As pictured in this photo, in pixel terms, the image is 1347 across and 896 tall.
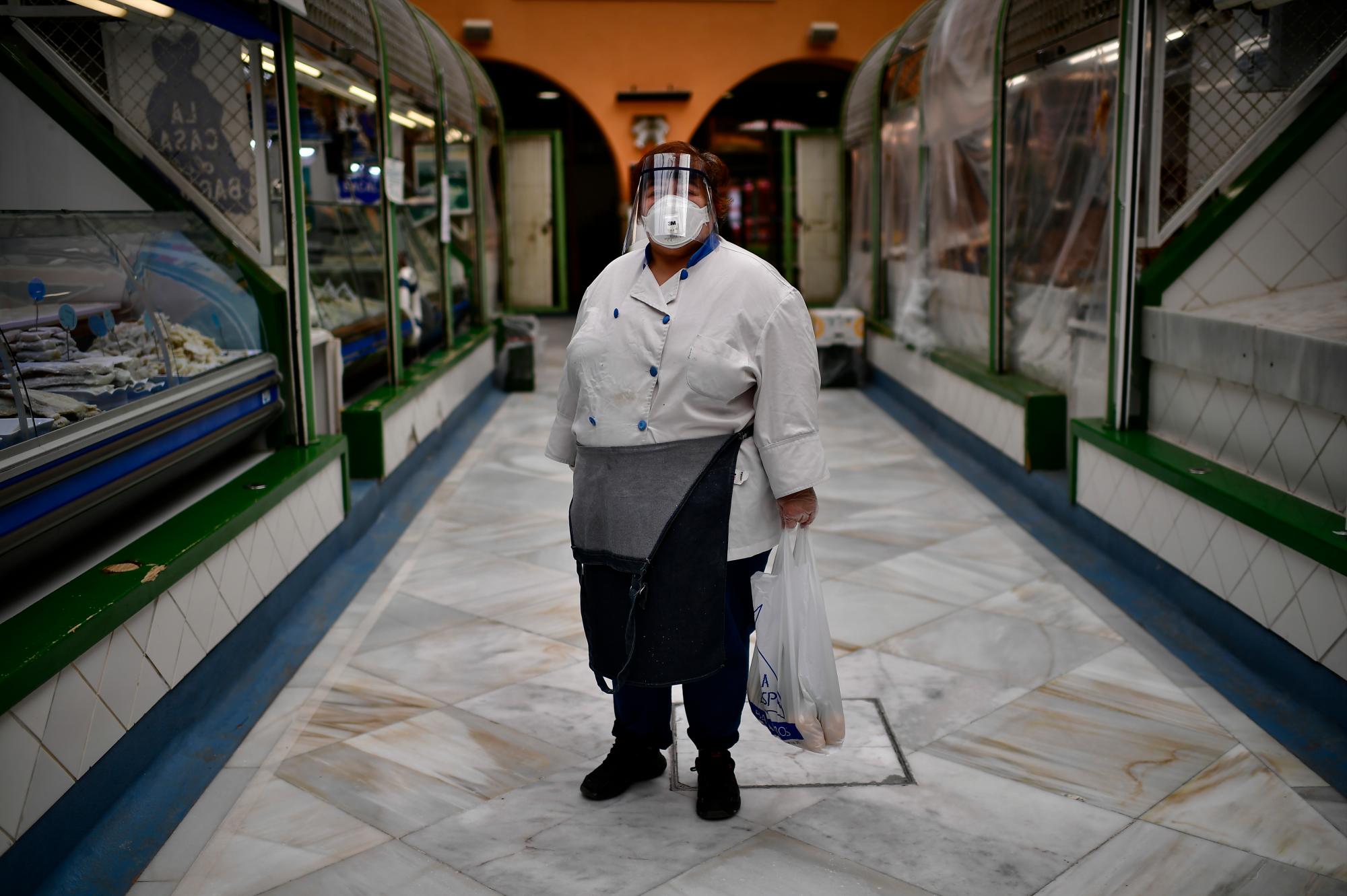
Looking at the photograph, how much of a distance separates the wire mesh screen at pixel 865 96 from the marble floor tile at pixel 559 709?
21.1 feet

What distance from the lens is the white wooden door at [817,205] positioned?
10992mm

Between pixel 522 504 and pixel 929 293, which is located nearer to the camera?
pixel 522 504

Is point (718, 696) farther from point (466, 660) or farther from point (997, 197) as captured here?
point (997, 197)

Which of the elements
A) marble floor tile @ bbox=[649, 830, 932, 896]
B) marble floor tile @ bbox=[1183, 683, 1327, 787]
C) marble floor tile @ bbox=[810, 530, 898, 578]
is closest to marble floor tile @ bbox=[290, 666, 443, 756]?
marble floor tile @ bbox=[649, 830, 932, 896]

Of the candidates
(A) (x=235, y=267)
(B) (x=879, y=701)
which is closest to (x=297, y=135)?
(A) (x=235, y=267)

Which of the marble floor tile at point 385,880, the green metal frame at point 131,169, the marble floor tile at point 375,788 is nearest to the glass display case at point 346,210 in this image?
the green metal frame at point 131,169

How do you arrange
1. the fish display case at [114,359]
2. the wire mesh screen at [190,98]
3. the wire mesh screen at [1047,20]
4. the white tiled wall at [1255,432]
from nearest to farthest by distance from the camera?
the fish display case at [114,359], the white tiled wall at [1255,432], the wire mesh screen at [190,98], the wire mesh screen at [1047,20]

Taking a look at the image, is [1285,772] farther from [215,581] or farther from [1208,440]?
[215,581]

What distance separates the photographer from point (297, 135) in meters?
4.32

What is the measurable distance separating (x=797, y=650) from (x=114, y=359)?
81.5 inches

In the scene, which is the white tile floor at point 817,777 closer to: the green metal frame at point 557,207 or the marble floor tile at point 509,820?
the marble floor tile at point 509,820

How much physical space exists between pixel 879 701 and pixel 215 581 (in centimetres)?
182

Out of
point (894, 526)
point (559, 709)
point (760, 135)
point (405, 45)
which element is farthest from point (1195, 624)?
point (760, 135)

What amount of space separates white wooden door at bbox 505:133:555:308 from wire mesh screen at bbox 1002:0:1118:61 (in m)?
5.96
